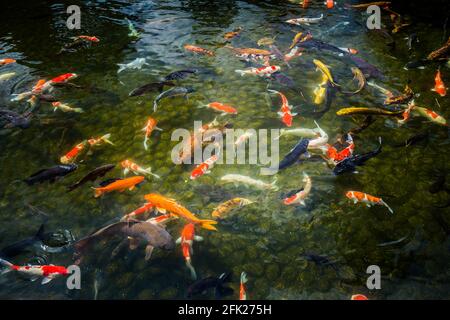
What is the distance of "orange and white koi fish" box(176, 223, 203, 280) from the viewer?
13.7 ft

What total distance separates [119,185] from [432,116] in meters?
5.67

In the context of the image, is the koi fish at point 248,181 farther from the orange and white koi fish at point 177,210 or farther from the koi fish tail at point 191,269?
the koi fish tail at point 191,269

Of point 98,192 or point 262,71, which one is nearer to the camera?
point 98,192

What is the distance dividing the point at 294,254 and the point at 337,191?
1.34 metres

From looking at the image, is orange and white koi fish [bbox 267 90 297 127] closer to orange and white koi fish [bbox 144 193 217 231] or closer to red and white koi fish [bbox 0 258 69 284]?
orange and white koi fish [bbox 144 193 217 231]

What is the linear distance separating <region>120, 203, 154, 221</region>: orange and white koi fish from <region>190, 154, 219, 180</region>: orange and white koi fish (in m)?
0.90

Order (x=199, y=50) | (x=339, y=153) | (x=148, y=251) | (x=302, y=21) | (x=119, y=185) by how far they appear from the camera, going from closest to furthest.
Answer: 1. (x=148, y=251)
2. (x=119, y=185)
3. (x=339, y=153)
4. (x=199, y=50)
5. (x=302, y=21)

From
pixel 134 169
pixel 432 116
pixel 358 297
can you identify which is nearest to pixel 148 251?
pixel 134 169

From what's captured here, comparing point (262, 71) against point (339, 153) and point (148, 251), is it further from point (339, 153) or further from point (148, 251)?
point (148, 251)

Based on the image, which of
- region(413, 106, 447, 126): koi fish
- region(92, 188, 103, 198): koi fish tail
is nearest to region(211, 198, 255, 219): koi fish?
region(92, 188, 103, 198): koi fish tail

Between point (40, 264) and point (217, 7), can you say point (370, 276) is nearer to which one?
point (40, 264)

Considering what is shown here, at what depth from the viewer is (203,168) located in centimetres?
543

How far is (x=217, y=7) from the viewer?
495 inches
